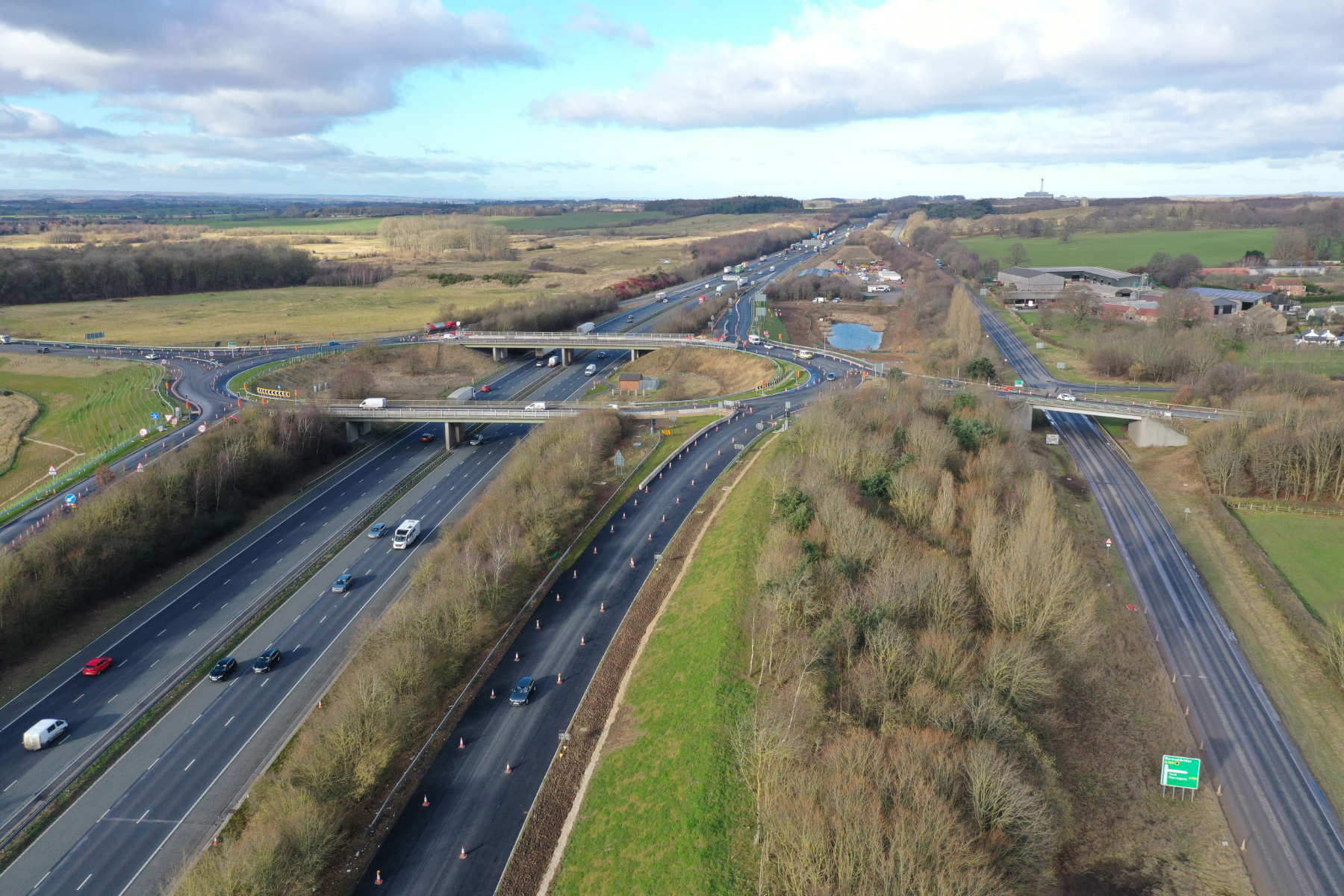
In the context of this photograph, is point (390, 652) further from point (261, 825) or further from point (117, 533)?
point (117, 533)

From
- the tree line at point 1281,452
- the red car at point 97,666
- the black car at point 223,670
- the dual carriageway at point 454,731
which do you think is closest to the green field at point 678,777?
the dual carriageway at point 454,731

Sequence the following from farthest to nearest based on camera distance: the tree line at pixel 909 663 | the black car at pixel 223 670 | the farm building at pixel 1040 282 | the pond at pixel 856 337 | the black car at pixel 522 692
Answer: the farm building at pixel 1040 282 → the pond at pixel 856 337 → the black car at pixel 223 670 → the black car at pixel 522 692 → the tree line at pixel 909 663

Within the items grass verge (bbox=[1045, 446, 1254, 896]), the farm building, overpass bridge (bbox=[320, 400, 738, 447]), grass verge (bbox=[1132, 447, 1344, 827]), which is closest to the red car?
overpass bridge (bbox=[320, 400, 738, 447])

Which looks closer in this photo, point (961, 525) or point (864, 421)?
point (961, 525)

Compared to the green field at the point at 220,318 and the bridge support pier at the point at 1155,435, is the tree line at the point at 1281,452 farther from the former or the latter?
the green field at the point at 220,318

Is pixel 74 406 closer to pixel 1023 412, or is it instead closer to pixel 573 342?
pixel 573 342

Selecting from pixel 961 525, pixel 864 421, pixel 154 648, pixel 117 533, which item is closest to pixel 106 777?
pixel 154 648
